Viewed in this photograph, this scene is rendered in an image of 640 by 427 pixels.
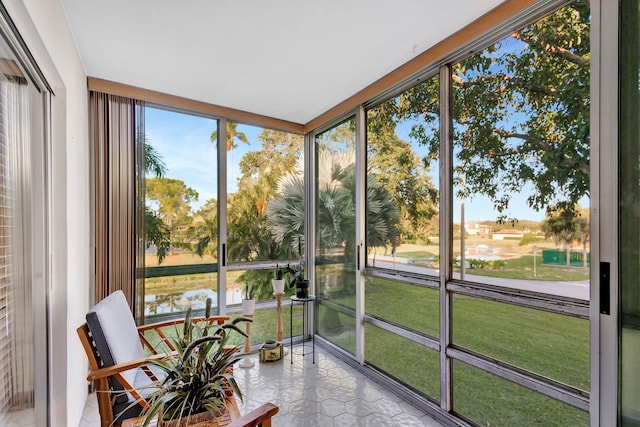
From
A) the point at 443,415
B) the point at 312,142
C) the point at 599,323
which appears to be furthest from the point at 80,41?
the point at 443,415

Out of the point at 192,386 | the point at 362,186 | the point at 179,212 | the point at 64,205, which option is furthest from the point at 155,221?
the point at 192,386

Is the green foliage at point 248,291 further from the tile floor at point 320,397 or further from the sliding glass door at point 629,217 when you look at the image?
the sliding glass door at point 629,217

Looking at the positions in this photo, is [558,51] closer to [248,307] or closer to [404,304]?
[404,304]

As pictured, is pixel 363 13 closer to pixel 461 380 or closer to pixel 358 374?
pixel 461 380

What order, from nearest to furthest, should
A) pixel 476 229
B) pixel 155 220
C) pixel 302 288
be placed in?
pixel 476 229 < pixel 155 220 < pixel 302 288

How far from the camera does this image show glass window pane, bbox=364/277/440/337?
2.41 meters

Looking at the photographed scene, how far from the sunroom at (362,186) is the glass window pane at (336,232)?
0.03 m

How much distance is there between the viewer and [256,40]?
85.0 inches

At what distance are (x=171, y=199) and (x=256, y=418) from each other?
94.4 inches

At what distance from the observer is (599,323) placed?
1445 mm

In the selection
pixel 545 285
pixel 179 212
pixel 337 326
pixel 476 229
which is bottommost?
pixel 337 326

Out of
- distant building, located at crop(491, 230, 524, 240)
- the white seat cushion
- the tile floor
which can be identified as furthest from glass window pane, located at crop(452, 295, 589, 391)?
the white seat cushion

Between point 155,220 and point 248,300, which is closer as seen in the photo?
point 155,220

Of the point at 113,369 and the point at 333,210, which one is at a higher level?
the point at 333,210
